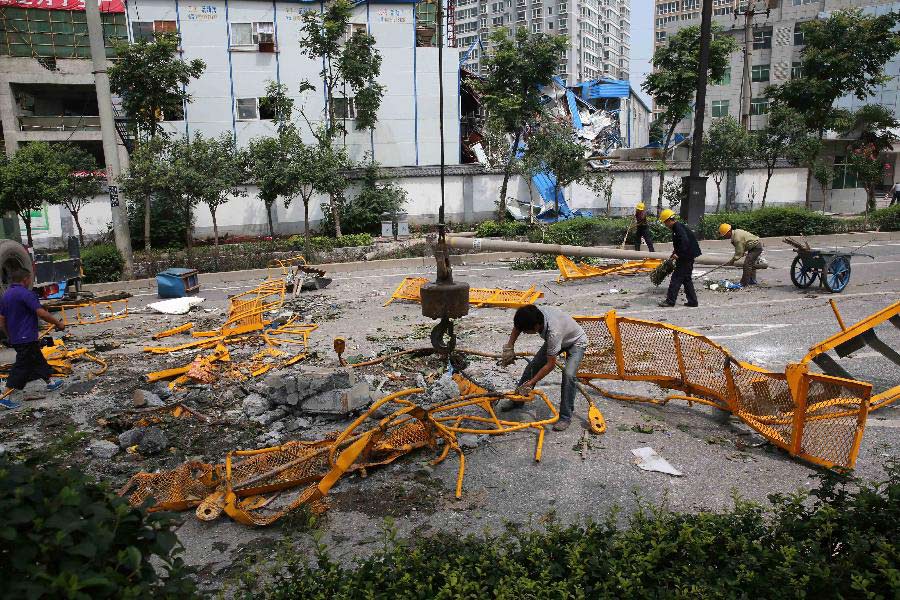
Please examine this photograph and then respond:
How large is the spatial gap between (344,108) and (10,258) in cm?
1922

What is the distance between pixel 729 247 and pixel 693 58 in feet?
33.3

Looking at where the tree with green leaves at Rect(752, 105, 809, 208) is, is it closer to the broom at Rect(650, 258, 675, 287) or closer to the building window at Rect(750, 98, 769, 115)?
the broom at Rect(650, 258, 675, 287)

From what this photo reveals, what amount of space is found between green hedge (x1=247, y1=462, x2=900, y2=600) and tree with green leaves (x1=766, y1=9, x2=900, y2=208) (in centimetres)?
2640

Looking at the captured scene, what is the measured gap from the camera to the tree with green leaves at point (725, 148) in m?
24.1

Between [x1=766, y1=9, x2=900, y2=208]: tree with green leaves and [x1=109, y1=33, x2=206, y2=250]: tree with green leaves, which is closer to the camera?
[x1=109, y1=33, x2=206, y2=250]: tree with green leaves

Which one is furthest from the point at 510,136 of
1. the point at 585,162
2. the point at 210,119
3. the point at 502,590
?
the point at 502,590

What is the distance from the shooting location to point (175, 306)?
1266 centimetres

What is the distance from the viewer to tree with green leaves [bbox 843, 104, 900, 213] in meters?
25.8

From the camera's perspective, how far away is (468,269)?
17.2m

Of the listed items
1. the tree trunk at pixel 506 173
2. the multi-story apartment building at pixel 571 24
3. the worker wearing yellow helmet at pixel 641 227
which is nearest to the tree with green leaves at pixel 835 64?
the tree trunk at pixel 506 173

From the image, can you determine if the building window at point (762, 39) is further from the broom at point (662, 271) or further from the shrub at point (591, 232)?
the broom at point (662, 271)

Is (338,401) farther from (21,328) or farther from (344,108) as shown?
(344,108)

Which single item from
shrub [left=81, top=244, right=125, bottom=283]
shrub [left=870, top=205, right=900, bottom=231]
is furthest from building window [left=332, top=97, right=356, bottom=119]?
shrub [left=870, top=205, right=900, bottom=231]

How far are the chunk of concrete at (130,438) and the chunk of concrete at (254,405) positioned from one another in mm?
1104
